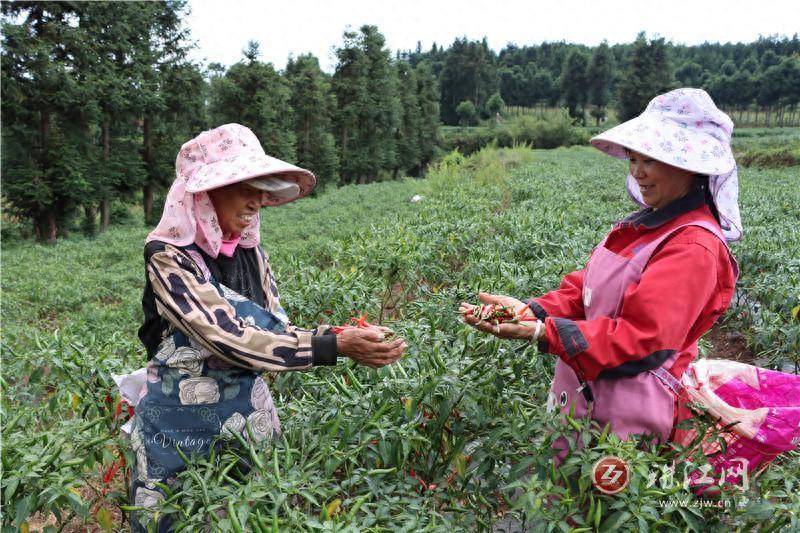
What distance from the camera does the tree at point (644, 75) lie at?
4819 cm

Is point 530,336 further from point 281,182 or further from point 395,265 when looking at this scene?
point 395,265

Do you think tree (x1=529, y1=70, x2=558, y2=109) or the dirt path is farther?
tree (x1=529, y1=70, x2=558, y2=109)

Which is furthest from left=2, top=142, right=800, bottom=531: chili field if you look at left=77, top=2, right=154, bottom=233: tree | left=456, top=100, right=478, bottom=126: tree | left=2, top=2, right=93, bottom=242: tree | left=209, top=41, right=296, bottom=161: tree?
left=456, top=100, right=478, bottom=126: tree

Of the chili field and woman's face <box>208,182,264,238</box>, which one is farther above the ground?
woman's face <box>208,182,264,238</box>

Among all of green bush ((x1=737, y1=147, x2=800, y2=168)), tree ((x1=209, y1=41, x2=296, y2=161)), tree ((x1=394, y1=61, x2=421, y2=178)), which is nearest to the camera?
tree ((x1=209, y1=41, x2=296, y2=161))

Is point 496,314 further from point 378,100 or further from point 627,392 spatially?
point 378,100

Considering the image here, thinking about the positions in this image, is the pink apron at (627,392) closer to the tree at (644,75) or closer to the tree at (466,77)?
the tree at (644,75)

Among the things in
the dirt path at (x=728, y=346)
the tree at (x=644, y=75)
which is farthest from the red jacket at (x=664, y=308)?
the tree at (x=644, y=75)

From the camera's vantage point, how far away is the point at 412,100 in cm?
3900

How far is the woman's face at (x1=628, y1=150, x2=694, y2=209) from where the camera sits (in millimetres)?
1599

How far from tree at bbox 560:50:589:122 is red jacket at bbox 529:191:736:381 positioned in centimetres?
6507

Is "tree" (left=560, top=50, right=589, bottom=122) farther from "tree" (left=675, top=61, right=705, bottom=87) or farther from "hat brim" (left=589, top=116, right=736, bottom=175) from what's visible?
"hat brim" (left=589, top=116, right=736, bottom=175)

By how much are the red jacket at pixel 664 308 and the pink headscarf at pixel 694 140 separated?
73 mm

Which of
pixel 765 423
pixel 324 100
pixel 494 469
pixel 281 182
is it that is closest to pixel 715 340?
pixel 765 423
